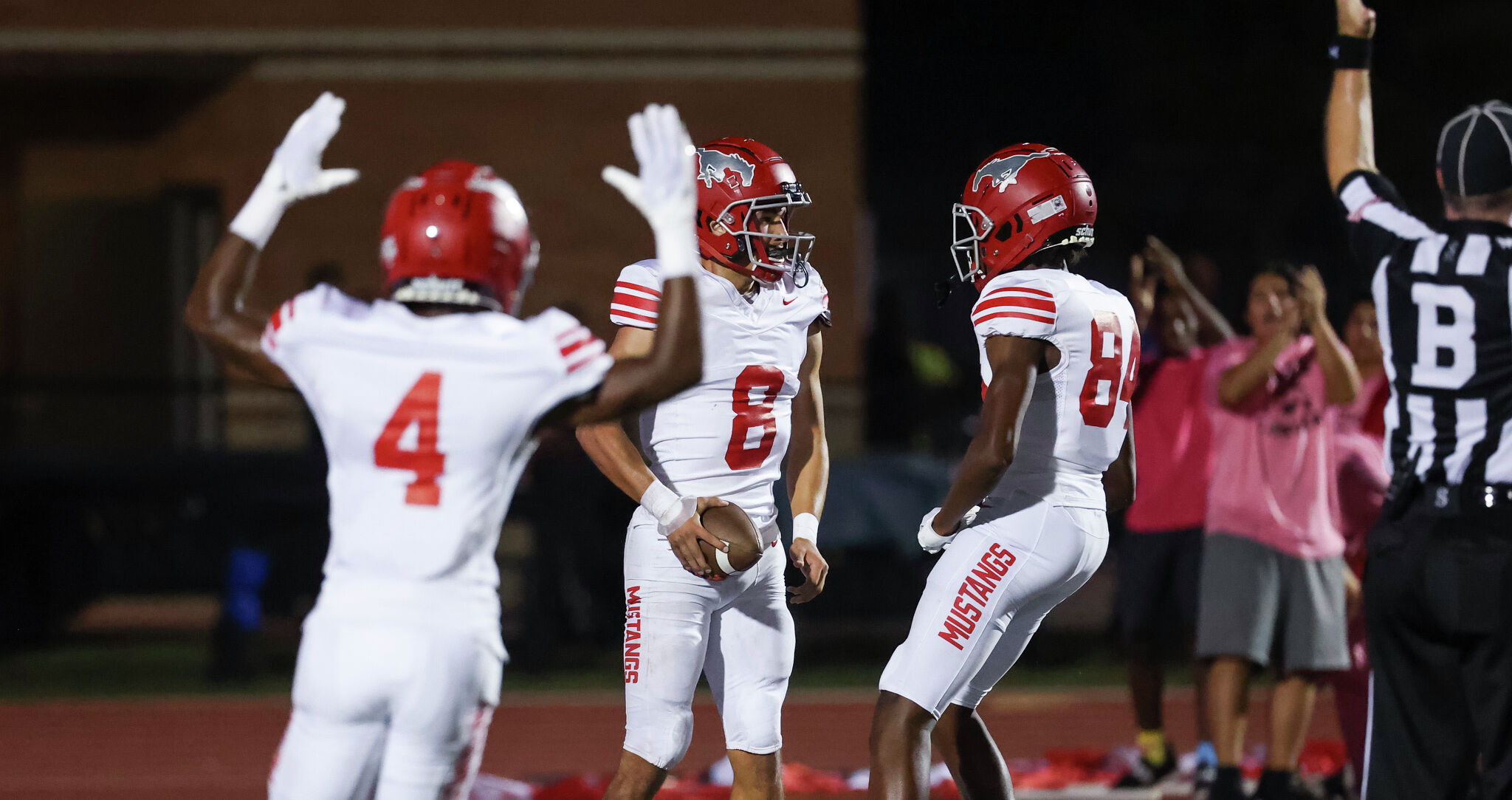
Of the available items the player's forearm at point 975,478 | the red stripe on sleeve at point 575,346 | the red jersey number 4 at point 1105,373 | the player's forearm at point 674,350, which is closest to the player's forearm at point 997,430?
the player's forearm at point 975,478

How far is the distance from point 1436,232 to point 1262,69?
23375 millimetres

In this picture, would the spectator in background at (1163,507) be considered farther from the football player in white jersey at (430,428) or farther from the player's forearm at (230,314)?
the player's forearm at (230,314)

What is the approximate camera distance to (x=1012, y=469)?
4.56 metres

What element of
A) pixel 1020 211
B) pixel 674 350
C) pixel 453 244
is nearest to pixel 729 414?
pixel 1020 211

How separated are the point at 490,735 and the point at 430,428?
18.6 feet

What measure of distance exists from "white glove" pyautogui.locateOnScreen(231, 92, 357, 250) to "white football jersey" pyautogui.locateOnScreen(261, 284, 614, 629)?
289 millimetres

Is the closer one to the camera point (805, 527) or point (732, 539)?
point (732, 539)

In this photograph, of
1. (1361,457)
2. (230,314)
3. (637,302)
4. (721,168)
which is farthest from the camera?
(1361,457)

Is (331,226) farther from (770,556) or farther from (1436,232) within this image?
(1436,232)

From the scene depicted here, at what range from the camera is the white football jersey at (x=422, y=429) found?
311 centimetres

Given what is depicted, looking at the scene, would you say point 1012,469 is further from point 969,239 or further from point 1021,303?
point 969,239

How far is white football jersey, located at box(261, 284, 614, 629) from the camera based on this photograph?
3.11m

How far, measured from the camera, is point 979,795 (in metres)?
4.71

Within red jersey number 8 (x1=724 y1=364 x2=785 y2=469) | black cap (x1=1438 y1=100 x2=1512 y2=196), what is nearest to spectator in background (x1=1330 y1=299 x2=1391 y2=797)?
black cap (x1=1438 y1=100 x2=1512 y2=196)
